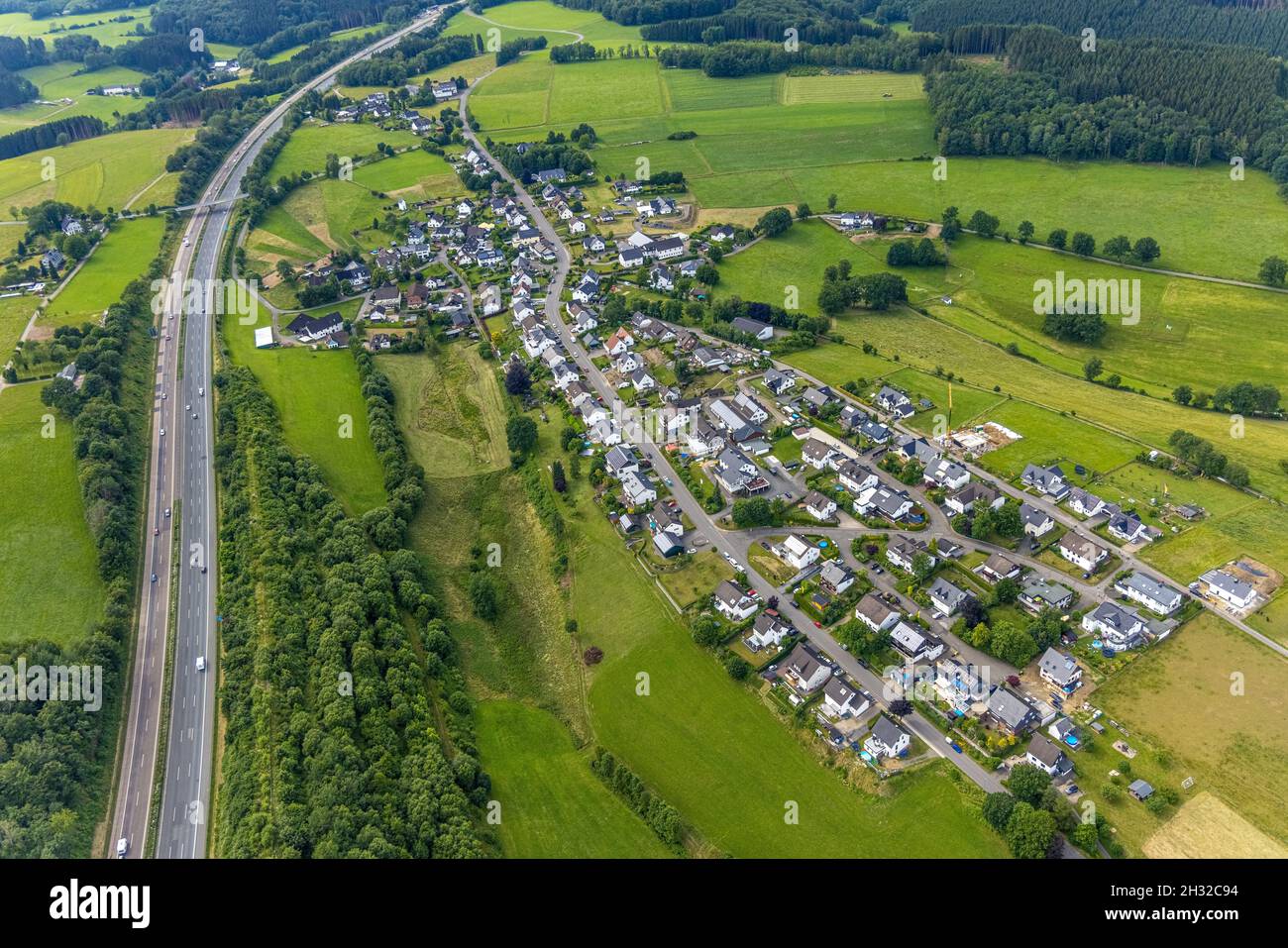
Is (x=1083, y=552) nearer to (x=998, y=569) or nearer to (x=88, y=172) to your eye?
(x=998, y=569)

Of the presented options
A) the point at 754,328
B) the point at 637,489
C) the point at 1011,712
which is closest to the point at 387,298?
the point at 754,328

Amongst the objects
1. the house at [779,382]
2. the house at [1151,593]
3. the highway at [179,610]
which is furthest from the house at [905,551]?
the highway at [179,610]

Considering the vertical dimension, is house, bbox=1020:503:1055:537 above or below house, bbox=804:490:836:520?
below

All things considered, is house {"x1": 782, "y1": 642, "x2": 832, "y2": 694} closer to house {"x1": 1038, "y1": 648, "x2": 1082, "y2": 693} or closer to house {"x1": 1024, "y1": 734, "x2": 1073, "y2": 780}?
house {"x1": 1024, "y1": 734, "x2": 1073, "y2": 780}

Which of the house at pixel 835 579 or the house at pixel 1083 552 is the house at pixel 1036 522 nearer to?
the house at pixel 1083 552

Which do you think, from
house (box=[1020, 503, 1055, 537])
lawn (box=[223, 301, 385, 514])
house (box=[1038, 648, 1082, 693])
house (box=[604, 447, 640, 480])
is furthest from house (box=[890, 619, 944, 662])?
lawn (box=[223, 301, 385, 514])

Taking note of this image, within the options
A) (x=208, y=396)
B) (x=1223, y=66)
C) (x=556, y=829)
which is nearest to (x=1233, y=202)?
(x=1223, y=66)

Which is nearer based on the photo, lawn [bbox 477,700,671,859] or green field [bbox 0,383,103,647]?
lawn [bbox 477,700,671,859]
